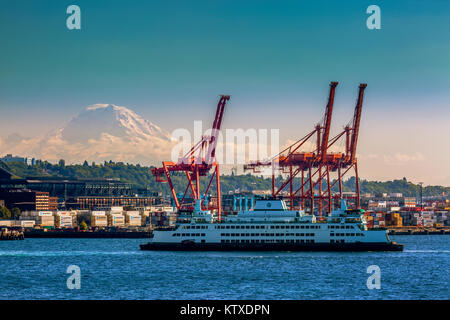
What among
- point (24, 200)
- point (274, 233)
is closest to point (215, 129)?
point (274, 233)

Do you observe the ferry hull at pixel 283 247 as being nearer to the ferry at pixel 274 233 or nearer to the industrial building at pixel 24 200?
the ferry at pixel 274 233

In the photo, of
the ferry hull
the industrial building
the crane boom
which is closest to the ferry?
the ferry hull

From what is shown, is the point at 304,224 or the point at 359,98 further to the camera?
the point at 359,98

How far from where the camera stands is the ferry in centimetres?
6512

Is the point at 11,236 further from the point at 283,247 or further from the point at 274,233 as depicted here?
the point at 283,247

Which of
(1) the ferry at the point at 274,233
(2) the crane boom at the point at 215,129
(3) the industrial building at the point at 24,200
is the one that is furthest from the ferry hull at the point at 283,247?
(3) the industrial building at the point at 24,200

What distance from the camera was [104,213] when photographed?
161 meters

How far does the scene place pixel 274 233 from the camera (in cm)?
6625

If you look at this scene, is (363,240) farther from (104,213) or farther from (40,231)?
(104,213)

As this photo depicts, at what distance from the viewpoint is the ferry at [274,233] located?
65.1 metres

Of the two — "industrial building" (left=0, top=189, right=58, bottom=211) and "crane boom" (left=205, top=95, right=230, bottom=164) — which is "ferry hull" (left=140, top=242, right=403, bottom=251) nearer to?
"crane boom" (left=205, top=95, right=230, bottom=164)
